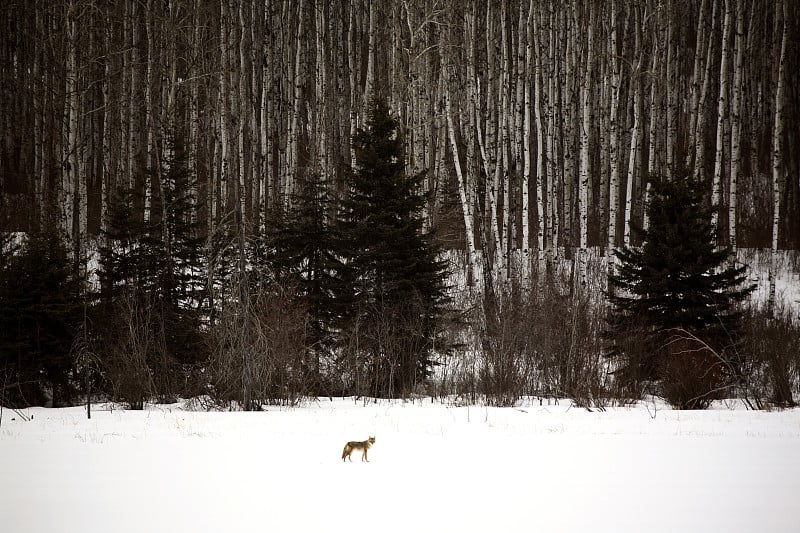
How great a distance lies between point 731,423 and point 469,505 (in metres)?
7.27

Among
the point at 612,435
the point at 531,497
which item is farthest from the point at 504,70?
the point at 531,497

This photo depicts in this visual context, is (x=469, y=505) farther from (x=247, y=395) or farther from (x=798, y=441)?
(x=247, y=395)

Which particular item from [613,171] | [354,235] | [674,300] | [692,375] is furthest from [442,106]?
[692,375]

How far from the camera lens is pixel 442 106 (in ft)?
97.1

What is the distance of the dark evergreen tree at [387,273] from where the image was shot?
18172 millimetres

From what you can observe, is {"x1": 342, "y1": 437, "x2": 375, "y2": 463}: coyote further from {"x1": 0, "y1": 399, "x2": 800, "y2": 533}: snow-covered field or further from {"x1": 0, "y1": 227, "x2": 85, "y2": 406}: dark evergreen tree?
{"x1": 0, "y1": 227, "x2": 85, "y2": 406}: dark evergreen tree

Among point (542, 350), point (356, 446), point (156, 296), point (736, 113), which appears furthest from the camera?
point (736, 113)

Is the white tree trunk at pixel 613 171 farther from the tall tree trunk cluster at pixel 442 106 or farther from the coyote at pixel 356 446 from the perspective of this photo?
the coyote at pixel 356 446

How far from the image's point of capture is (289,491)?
7.64m

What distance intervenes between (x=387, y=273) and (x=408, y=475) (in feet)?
36.2

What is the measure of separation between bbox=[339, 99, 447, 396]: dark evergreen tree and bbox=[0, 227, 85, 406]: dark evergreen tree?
7.52 meters

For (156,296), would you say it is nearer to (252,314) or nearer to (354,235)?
(252,314)

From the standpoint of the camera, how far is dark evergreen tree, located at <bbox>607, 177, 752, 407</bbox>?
53.0 ft

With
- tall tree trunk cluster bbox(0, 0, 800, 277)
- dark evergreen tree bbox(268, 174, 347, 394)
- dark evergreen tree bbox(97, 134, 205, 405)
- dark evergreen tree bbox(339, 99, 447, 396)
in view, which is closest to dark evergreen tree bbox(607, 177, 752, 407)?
tall tree trunk cluster bbox(0, 0, 800, 277)
